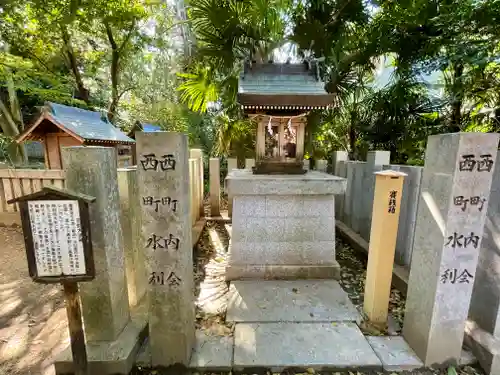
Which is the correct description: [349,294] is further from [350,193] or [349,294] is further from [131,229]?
[131,229]

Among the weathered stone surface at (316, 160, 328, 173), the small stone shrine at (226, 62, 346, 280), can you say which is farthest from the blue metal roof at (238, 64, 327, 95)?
the weathered stone surface at (316, 160, 328, 173)

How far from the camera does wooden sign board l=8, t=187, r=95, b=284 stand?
1603 millimetres

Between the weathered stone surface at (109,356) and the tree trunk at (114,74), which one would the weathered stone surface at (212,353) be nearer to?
the weathered stone surface at (109,356)

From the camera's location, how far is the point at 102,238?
2.00 m

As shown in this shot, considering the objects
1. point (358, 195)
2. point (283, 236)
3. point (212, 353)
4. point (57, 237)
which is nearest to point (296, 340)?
point (212, 353)

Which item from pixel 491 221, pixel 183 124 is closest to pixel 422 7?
pixel 491 221

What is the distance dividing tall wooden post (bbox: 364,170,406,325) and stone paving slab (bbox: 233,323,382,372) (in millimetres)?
348

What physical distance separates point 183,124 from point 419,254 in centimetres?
910

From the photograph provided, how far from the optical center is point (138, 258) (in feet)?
8.72

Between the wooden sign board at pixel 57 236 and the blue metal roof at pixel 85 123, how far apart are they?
15.4 ft

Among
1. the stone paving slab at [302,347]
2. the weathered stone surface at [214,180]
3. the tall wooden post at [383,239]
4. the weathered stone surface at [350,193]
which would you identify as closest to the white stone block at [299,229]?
the tall wooden post at [383,239]

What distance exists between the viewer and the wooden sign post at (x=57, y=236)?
63.1 inches

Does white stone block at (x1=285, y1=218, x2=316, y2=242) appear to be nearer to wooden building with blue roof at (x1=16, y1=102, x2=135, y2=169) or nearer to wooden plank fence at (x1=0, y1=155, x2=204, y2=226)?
wooden plank fence at (x1=0, y1=155, x2=204, y2=226)

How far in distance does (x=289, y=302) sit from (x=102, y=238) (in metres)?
2.23
